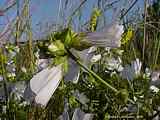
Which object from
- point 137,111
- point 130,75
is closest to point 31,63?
point 130,75

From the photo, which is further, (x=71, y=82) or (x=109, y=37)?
(x=71, y=82)

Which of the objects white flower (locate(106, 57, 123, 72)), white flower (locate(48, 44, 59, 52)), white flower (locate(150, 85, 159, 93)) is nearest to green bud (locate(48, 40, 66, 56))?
white flower (locate(48, 44, 59, 52))

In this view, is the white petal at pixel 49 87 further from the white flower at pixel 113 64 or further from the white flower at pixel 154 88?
the white flower at pixel 113 64

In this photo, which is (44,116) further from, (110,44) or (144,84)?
(110,44)

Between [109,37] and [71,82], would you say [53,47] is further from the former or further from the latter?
[71,82]

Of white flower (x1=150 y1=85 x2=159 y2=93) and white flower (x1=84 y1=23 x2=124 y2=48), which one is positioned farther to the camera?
white flower (x1=150 y1=85 x2=159 y2=93)

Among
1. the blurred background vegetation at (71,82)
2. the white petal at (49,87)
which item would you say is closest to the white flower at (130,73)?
the blurred background vegetation at (71,82)

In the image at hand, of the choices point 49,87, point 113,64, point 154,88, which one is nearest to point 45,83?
point 49,87

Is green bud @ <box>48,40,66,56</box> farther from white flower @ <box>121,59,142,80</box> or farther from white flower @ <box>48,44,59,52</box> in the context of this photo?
white flower @ <box>121,59,142,80</box>
